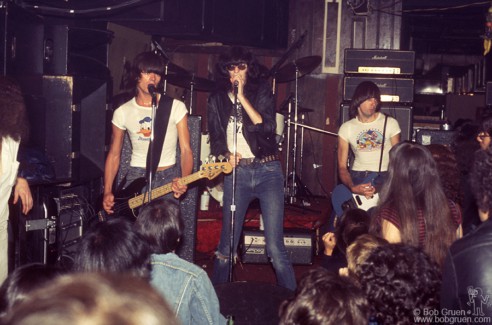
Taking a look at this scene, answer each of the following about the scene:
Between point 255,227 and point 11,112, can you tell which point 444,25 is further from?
point 11,112

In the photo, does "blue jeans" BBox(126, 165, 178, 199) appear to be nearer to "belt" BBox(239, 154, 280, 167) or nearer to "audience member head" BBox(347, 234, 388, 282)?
"belt" BBox(239, 154, 280, 167)

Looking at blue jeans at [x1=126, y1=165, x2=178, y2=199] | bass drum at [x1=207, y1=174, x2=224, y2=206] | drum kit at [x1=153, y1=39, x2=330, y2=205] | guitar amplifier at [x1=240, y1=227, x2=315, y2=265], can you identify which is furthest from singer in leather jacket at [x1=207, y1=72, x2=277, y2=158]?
bass drum at [x1=207, y1=174, x2=224, y2=206]

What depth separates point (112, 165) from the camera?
561 cm

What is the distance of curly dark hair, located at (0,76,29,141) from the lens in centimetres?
416

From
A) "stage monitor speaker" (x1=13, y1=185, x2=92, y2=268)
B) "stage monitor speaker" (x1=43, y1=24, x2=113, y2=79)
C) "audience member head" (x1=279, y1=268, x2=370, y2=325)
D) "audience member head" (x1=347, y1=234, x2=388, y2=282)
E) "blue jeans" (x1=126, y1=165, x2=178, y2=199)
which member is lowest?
"stage monitor speaker" (x1=13, y1=185, x2=92, y2=268)

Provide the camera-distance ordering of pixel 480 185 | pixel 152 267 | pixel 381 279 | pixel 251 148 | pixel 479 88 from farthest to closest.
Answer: pixel 479 88 < pixel 251 148 < pixel 152 267 < pixel 381 279 < pixel 480 185

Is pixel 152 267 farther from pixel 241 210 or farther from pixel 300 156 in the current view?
pixel 300 156

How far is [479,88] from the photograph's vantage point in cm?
1255

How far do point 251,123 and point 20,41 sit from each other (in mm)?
2073

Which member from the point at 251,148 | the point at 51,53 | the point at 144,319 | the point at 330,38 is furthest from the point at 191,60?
the point at 144,319

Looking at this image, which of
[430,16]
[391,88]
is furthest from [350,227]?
[430,16]

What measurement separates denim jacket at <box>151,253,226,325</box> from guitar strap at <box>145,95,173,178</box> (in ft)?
7.59

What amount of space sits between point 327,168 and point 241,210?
5129mm

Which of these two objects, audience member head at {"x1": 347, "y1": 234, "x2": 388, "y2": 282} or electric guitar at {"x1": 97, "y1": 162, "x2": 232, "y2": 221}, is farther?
electric guitar at {"x1": 97, "y1": 162, "x2": 232, "y2": 221}
